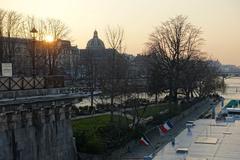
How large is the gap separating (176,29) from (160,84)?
8610 mm

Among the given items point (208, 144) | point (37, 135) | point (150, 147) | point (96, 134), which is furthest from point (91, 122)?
point (208, 144)

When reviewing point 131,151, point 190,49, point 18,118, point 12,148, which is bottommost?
point 131,151

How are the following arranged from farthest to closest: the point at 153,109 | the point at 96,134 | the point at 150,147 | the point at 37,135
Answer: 1. the point at 153,109
2. the point at 150,147
3. the point at 96,134
4. the point at 37,135

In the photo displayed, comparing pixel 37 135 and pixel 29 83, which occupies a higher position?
pixel 29 83

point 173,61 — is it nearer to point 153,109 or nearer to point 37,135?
point 153,109

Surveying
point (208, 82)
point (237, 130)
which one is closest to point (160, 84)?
point (208, 82)

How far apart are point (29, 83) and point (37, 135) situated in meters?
2.91

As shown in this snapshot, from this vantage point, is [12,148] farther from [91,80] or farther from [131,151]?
[91,80]

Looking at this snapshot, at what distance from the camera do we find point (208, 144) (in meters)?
21.7

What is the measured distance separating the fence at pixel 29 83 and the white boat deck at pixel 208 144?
7.94 meters

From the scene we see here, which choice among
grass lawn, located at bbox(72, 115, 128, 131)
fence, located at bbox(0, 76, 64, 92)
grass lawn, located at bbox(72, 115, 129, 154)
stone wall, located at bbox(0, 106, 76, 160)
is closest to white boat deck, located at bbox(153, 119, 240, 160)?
stone wall, located at bbox(0, 106, 76, 160)

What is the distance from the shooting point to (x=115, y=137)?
3488cm

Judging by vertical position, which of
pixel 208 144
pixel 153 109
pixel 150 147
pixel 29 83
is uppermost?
pixel 29 83

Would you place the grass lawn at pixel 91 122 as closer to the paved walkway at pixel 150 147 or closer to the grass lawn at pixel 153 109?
the paved walkway at pixel 150 147
